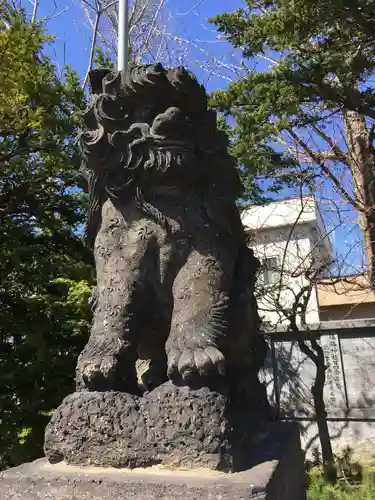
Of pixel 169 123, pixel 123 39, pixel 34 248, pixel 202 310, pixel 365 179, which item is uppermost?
pixel 123 39

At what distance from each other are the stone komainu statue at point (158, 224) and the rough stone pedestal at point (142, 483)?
0.29m

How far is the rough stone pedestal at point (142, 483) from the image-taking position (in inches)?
47.3

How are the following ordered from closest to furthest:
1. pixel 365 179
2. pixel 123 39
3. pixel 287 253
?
1. pixel 123 39
2. pixel 365 179
3. pixel 287 253

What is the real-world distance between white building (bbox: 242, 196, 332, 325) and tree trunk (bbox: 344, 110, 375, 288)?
1.85 ft

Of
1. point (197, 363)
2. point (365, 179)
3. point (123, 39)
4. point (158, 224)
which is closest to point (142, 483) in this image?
point (197, 363)

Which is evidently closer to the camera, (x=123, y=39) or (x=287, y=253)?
(x=123, y=39)

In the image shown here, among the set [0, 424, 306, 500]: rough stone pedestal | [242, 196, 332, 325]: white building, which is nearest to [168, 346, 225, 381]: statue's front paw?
[0, 424, 306, 500]: rough stone pedestal

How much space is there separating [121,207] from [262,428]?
1.01 metres

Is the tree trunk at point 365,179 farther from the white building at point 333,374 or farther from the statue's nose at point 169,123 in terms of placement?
the statue's nose at point 169,123

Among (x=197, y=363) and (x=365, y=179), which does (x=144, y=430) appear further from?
(x=365, y=179)

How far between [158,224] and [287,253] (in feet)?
19.6

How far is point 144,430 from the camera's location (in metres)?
1.42

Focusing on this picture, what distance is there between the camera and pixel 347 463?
5.48 meters

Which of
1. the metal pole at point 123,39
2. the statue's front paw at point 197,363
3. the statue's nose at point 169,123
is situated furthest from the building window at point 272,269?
the statue's front paw at point 197,363
